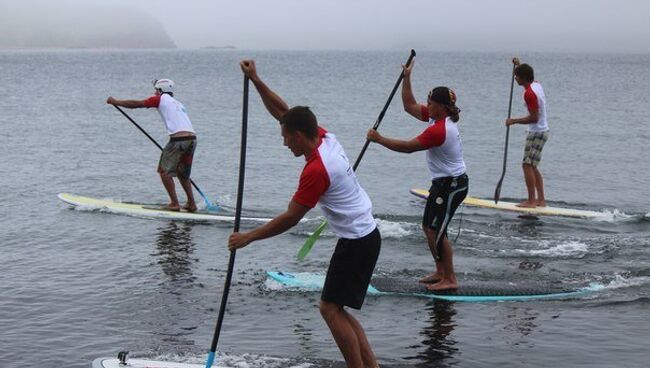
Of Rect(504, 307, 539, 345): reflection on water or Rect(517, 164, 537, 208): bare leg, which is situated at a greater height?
Rect(517, 164, 537, 208): bare leg

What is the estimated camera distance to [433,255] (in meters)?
9.70

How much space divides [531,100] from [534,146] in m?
0.95

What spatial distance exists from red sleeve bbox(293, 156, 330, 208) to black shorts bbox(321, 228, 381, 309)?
559 mm


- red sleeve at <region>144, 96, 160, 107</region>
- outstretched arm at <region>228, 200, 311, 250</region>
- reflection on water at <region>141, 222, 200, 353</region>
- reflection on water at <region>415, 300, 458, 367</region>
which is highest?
red sleeve at <region>144, 96, 160, 107</region>

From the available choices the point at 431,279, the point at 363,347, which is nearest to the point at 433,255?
the point at 431,279

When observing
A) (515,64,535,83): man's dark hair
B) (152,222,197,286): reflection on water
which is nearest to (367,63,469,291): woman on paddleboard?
(152,222,197,286): reflection on water

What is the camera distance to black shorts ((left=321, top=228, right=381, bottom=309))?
6.45 metres

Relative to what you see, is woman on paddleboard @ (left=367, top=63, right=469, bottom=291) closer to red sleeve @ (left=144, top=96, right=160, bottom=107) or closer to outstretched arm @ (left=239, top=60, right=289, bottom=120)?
outstretched arm @ (left=239, top=60, right=289, bottom=120)

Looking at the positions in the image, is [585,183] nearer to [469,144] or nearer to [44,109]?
[469,144]

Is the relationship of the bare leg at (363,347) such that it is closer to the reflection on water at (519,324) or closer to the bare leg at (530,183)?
the reflection on water at (519,324)

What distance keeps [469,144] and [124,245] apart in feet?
63.1

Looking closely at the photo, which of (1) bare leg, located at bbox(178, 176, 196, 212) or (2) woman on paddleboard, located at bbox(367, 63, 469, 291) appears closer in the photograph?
(2) woman on paddleboard, located at bbox(367, 63, 469, 291)

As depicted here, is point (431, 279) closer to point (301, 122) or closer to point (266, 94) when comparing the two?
point (266, 94)

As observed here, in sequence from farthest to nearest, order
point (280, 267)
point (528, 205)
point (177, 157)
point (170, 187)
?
point (528, 205), point (170, 187), point (177, 157), point (280, 267)
